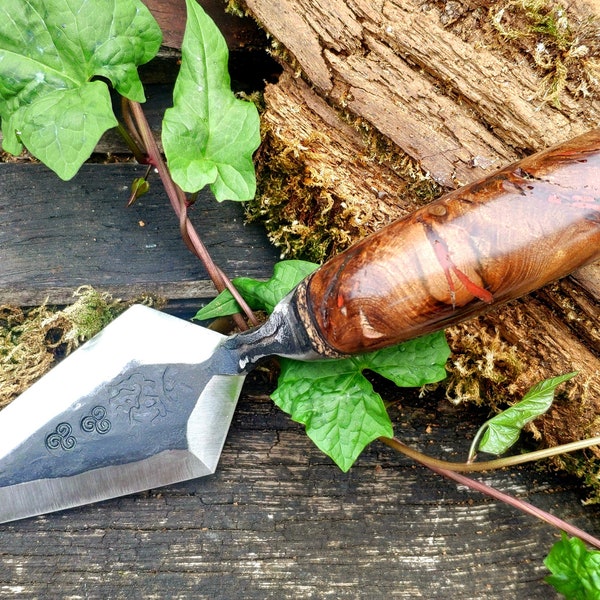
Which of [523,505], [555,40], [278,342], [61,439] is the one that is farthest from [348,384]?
[555,40]

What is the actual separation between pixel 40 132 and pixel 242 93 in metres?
0.38

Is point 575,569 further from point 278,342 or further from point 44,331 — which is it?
point 44,331

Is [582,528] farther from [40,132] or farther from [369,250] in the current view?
[40,132]

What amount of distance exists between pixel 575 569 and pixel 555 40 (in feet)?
2.74

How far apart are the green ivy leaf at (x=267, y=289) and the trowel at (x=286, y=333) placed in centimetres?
6

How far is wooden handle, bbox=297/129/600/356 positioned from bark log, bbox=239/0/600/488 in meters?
0.18

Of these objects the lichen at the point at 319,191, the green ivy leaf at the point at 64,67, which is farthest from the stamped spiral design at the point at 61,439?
the lichen at the point at 319,191

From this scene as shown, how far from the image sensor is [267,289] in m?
1.05

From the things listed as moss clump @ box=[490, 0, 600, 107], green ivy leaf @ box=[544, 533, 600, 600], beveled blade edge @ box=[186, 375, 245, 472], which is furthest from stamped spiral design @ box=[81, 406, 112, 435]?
moss clump @ box=[490, 0, 600, 107]

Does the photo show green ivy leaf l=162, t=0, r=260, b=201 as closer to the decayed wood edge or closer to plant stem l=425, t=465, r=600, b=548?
the decayed wood edge

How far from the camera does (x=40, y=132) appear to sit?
0.98 metres

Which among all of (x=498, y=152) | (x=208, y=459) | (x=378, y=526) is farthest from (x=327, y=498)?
(x=498, y=152)

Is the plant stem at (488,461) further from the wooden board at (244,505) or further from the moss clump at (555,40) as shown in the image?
the moss clump at (555,40)

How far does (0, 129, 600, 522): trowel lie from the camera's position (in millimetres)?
800
